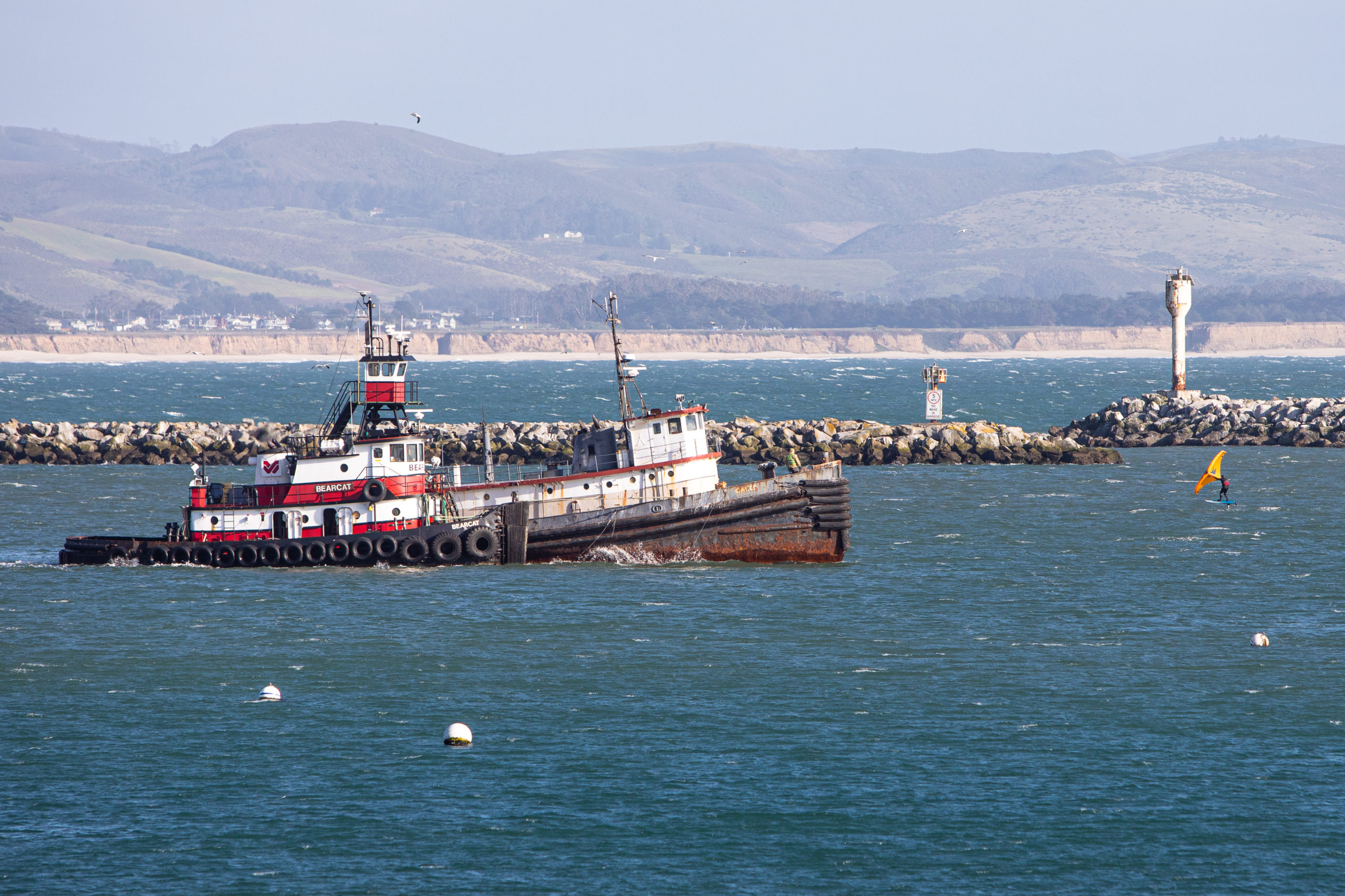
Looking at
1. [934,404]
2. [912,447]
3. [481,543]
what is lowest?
[481,543]

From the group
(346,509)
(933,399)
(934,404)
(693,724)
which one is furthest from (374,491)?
(933,399)

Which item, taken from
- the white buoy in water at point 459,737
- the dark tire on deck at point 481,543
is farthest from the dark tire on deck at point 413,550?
the white buoy in water at point 459,737

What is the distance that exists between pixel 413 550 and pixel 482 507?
2.47 m

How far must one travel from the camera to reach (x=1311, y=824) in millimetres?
22047

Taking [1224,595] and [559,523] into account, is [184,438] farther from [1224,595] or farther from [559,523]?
[1224,595]

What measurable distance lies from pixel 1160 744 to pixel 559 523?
20.8 m

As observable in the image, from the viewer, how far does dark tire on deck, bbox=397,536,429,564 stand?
42.4 m

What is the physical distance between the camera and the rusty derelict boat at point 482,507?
41.9 m

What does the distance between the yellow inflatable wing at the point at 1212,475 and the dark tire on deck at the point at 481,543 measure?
85.5 ft

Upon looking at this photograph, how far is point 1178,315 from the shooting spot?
9162 cm

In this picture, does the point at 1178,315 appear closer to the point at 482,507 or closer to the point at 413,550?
the point at 482,507

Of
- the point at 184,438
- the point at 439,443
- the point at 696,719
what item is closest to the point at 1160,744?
the point at 696,719

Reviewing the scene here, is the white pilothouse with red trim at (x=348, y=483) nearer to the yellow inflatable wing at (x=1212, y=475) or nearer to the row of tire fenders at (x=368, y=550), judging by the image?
the row of tire fenders at (x=368, y=550)

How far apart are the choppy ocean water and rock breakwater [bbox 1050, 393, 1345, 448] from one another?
3803 cm
